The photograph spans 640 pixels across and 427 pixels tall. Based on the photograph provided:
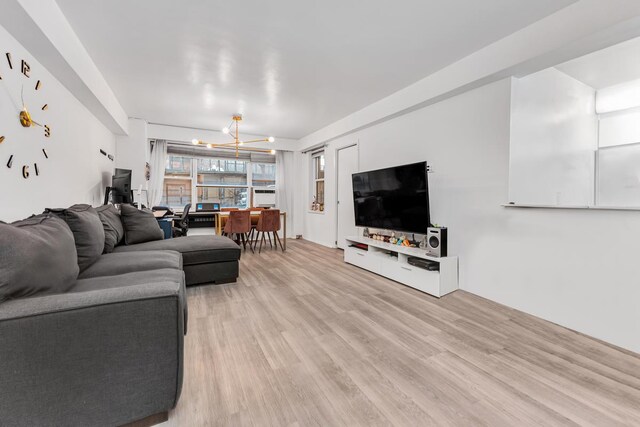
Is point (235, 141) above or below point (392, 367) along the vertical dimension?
above

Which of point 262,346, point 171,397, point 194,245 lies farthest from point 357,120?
point 171,397

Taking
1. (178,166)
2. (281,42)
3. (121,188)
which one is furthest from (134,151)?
(281,42)

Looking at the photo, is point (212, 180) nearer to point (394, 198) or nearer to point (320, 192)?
point (320, 192)

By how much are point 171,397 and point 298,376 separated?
0.69 metres

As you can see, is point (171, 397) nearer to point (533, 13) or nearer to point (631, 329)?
point (631, 329)

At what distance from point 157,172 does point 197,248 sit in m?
3.70

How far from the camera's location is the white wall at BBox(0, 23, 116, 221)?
197cm

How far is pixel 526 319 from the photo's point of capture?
2.51m

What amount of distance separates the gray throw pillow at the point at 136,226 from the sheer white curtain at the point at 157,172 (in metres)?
2.86

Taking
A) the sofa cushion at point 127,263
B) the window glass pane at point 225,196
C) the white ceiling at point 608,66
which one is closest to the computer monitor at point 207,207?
the window glass pane at point 225,196

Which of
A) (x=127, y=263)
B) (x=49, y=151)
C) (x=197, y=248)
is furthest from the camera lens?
(x=197, y=248)

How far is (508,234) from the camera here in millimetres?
2801

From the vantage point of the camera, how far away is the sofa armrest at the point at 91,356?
1041mm

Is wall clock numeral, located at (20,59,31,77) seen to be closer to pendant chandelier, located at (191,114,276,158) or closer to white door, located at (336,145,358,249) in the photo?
pendant chandelier, located at (191,114,276,158)
